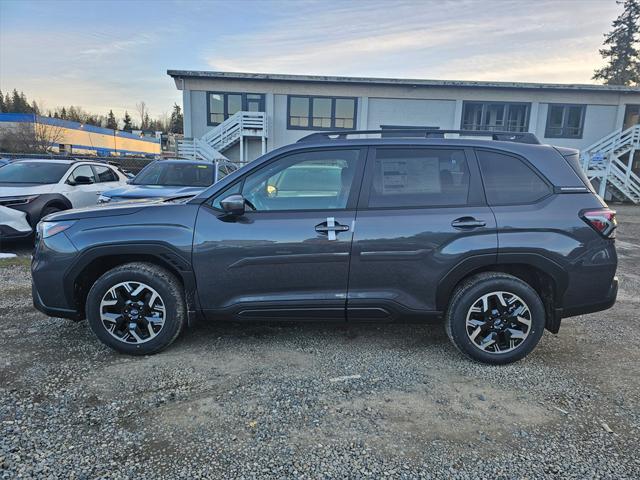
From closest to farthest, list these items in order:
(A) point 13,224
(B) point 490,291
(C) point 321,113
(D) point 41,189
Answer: (B) point 490,291
(A) point 13,224
(D) point 41,189
(C) point 321,113

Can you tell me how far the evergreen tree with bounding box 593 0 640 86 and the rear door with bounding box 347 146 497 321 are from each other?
54640 millimetres

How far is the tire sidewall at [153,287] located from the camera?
3285 mm

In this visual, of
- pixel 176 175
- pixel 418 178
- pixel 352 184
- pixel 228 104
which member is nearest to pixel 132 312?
pixel 352 184

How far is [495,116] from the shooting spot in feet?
68.8

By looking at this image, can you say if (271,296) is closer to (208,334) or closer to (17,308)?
(208,334)

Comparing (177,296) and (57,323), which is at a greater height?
(177,296)

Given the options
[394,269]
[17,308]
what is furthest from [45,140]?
[394,269]

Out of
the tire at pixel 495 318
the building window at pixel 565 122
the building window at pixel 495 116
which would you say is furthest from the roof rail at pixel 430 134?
the building window at pixel 565 122

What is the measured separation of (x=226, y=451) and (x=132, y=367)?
4.32 feet

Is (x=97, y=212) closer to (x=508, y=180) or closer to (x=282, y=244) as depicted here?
(x=282, y=244)

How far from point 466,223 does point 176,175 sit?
655 cm

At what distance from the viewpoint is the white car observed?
22.9ft

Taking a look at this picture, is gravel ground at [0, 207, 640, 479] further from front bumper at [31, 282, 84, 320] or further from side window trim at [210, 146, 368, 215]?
side window trim at [210, 146, 368, 215]

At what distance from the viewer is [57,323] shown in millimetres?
4078
